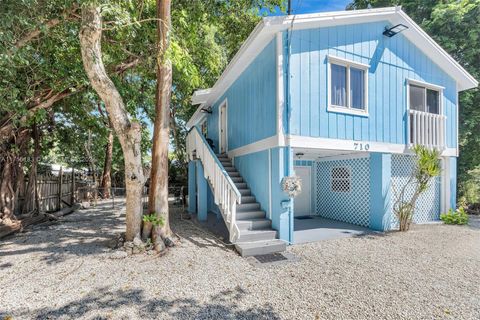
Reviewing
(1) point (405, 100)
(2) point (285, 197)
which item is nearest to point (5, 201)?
(2) point (285, 197)

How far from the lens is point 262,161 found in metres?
6.95

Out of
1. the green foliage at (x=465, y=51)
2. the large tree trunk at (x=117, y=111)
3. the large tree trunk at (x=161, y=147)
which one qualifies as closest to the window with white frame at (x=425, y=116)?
the green foliage at (x=465, y=51)

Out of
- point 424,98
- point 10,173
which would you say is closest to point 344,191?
point 424,98

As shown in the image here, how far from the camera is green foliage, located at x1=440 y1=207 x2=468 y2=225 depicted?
26.9 ft

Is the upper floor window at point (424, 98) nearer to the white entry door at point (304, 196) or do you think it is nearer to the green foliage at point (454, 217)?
the green foliage at point (454, 217)

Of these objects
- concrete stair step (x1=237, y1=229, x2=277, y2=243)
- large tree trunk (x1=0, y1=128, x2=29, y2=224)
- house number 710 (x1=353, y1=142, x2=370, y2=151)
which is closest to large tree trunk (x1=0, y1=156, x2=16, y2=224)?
large tree trunk (x1=0, y1=128, x2=29, y2=224)

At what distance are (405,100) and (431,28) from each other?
24.8ft

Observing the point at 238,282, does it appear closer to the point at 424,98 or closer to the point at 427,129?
the point at 427,129

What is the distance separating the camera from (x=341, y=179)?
8844 mm

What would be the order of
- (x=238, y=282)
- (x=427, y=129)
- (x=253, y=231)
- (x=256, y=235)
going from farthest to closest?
(x=427, y=129) < (x=253, y=231) < (x=256, y=235) < (x=238, y=282)

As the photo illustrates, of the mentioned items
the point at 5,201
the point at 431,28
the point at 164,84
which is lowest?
the point at 5,201

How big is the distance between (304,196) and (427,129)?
470 centimetres

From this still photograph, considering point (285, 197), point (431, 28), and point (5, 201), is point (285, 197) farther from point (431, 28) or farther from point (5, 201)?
point (431, 28)

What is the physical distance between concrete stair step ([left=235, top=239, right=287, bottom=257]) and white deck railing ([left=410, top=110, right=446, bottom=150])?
18.6 feet
